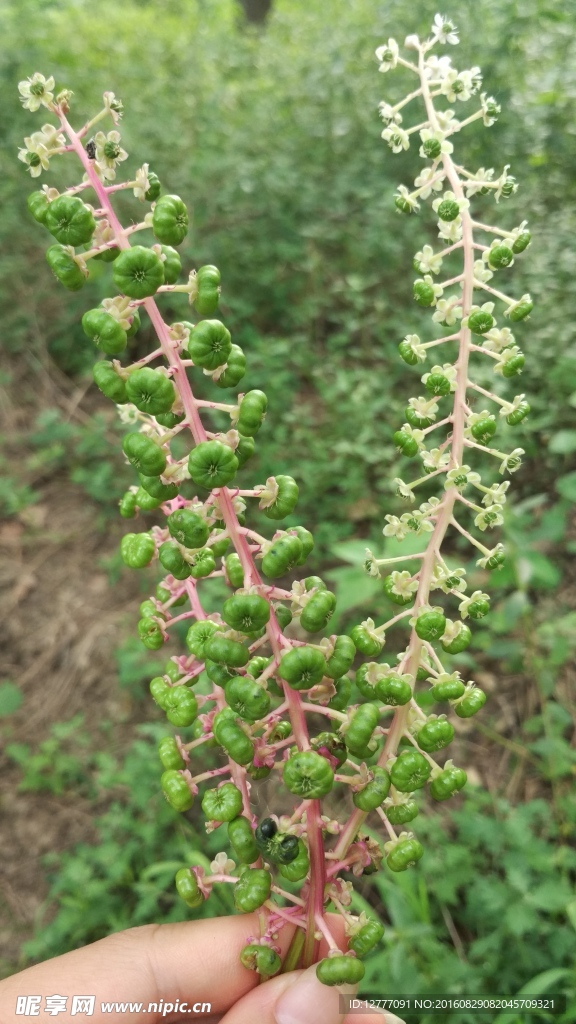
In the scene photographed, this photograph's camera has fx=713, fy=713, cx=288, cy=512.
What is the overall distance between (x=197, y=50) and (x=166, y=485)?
6133mm

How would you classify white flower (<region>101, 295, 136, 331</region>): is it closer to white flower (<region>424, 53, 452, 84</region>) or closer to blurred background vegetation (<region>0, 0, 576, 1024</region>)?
white flower (<region>424, 53, 452, 84</region>)

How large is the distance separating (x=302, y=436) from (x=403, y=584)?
295 cm

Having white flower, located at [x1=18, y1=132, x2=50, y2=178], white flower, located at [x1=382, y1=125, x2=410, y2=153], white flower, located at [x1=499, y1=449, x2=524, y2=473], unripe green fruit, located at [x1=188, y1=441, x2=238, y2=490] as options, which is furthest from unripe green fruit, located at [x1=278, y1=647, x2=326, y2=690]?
white flower, located at [x1=382, y1=125, x2=410, y2=153]

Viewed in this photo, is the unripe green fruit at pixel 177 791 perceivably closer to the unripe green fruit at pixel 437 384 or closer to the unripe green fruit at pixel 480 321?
the unripe green fruit at pixel 437 384

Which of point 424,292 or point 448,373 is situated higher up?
point 424,292

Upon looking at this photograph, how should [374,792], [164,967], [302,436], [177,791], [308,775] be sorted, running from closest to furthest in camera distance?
[308,775]
[374,792]
[177,791]
[164,967]
[302,436]

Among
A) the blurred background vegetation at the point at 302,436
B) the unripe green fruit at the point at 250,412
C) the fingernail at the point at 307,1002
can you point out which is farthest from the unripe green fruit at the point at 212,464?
the blurred background vegetation at the point at 302,436

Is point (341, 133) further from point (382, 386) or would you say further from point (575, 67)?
point (382, 386)

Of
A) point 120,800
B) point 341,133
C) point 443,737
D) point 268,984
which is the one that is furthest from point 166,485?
point 341,133

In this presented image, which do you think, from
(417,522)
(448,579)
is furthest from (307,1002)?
(417,522)

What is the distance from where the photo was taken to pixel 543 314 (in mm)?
4258

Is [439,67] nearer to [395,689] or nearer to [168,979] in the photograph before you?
[395,689]

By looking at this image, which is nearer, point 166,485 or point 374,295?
point 166,485

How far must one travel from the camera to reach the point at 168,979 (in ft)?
7.02
